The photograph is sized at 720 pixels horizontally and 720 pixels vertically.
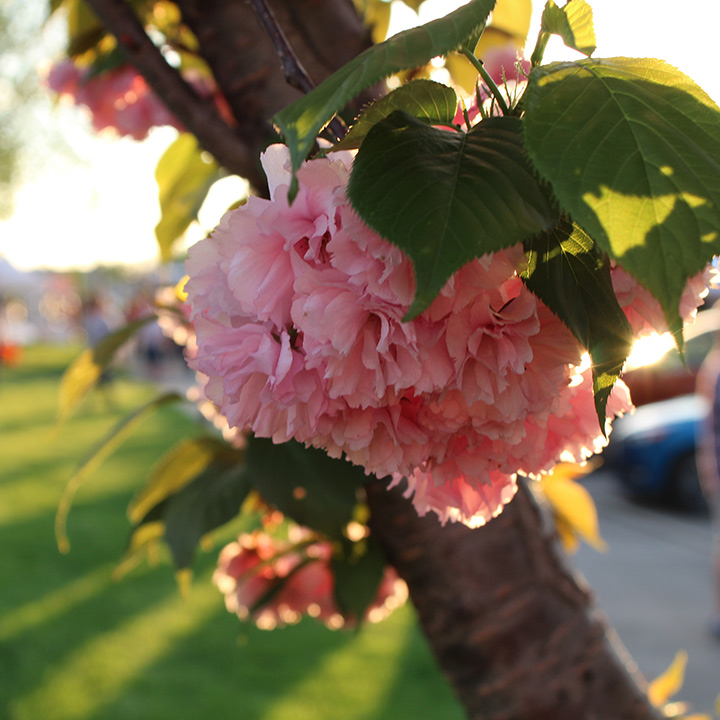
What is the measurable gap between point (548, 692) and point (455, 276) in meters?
0.94

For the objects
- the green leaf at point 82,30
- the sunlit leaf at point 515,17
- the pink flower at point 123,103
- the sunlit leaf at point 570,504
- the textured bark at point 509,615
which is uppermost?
the green leaf at point 82,30

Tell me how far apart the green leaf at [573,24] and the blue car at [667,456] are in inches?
303

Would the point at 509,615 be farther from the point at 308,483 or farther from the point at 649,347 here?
the point at 649,347

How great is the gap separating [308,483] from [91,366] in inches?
27.0

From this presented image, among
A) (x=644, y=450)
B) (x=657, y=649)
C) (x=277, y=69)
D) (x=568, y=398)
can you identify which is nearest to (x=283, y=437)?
(x=568, y=398)

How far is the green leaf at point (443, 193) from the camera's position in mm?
454

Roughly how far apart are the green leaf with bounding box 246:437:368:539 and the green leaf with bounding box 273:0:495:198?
0.72 metres

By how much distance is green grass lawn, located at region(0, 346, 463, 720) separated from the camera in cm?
370

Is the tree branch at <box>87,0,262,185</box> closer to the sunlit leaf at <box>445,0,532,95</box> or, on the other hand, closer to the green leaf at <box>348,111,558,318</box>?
the sunlit leaf at <box>445,0,532,95</box>

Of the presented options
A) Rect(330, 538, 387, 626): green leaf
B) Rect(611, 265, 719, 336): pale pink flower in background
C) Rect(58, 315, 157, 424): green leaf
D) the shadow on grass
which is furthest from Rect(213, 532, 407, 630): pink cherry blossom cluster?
the shadow on grass

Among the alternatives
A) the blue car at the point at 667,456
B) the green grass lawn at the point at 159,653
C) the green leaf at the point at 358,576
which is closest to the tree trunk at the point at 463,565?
the green leaf at the point at 358,576

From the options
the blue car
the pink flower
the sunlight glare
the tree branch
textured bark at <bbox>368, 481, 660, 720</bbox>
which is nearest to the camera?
the sunlight glare

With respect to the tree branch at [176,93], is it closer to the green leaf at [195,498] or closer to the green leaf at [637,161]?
the green leaf at [195,498]

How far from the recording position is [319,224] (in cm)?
51
